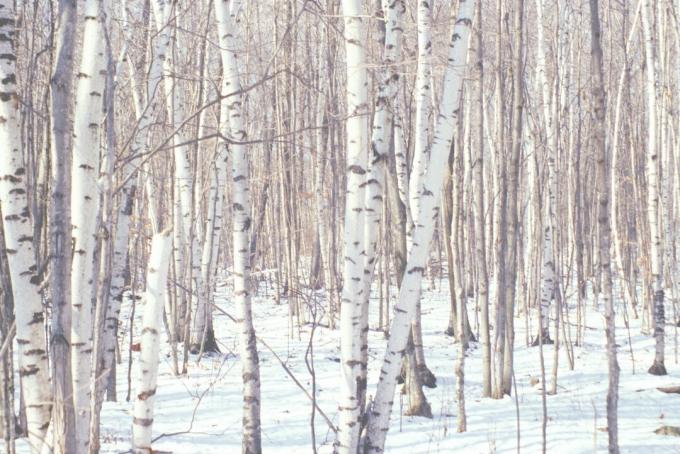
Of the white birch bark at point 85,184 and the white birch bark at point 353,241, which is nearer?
the white birch bark at point 85,184

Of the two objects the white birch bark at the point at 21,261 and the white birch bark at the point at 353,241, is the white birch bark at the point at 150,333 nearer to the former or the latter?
the white birch bark at the point at 21,261

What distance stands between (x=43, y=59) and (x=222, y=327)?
851 cm

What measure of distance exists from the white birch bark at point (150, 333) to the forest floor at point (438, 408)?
0.70m

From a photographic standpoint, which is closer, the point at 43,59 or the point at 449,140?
the point at 449,140

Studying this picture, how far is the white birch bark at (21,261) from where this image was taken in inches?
147

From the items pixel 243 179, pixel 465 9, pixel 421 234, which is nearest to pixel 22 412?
pixel 243 179

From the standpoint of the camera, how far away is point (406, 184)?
8281 millimetres

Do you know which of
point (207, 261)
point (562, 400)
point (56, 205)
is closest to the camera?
point (56, 205)

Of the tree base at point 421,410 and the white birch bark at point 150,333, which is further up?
the white birch bark at point 150,333

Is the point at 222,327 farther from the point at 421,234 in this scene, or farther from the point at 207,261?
the point at 421,234

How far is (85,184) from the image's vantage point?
398cm

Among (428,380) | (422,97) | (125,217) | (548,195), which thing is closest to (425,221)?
(422,97)

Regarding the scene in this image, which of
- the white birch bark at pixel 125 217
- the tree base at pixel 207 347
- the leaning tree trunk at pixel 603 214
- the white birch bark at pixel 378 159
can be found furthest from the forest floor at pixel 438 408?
the white birch bark at pixel 125 217

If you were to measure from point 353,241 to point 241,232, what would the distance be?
1615mm
